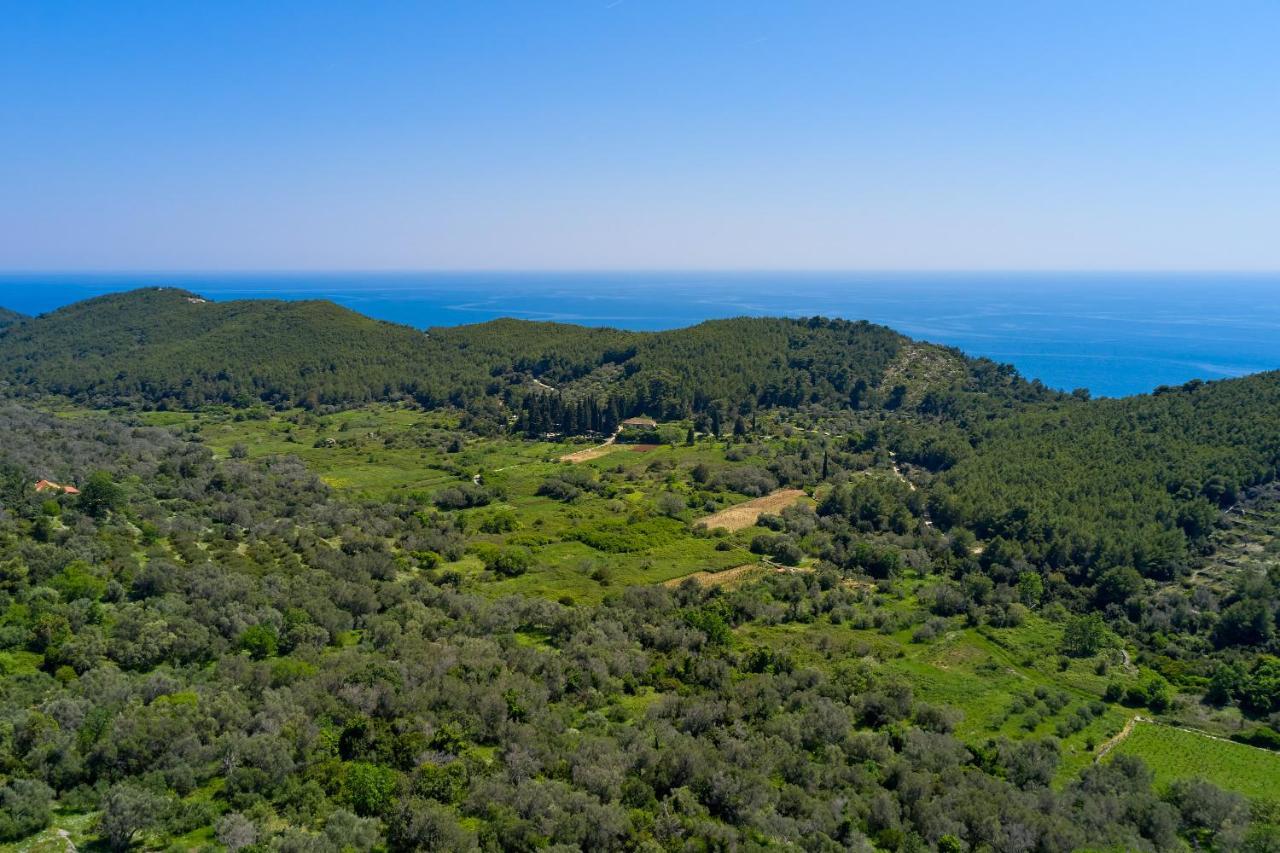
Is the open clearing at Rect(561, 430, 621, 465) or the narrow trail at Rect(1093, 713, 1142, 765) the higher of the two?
the open clearing at Rect(561, 430, 621, 465)

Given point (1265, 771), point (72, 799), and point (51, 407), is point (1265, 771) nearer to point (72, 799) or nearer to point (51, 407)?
point (72, 799)

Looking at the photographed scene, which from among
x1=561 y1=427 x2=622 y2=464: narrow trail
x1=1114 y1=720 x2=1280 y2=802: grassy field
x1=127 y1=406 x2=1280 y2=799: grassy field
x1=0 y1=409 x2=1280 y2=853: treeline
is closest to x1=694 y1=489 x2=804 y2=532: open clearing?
x1=127 y1=406 x2=1280 y2=799: grassy field

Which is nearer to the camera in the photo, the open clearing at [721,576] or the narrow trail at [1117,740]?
the narrow trail at [1117,740]

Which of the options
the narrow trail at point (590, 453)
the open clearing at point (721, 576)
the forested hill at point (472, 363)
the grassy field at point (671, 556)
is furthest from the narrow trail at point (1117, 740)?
the forested hill at point (472, 363)

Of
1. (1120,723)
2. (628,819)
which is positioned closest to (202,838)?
(628,819)

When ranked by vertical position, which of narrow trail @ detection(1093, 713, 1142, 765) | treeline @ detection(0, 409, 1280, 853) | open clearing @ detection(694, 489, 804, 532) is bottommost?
narrow trail @ detection(1093, 713, 1142, 765)

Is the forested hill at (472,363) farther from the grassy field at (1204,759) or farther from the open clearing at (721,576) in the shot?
the grassy field at (1204,759)

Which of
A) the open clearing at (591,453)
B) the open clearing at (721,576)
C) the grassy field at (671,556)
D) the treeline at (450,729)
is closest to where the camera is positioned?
the treeline at (450,729)

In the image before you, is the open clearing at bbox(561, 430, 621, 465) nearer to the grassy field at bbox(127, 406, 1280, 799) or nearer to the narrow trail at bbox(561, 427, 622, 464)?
the narrow trail at bbox(561, 427, 622, 464)
